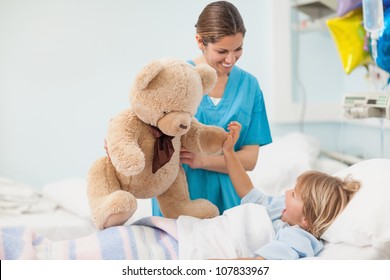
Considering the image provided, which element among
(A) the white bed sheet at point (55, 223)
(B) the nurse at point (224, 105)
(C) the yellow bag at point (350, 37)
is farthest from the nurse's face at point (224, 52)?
(A) the white bed sheet at point (55, 223)

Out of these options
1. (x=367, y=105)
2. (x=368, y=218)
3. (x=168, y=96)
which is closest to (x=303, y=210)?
(x=368, y=218)

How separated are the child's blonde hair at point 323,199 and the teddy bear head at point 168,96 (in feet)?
1.03

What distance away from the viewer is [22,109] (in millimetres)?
1308

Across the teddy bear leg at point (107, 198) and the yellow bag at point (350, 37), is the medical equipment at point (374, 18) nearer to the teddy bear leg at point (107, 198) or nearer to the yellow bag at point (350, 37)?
the yellow bag at point (350, 37)

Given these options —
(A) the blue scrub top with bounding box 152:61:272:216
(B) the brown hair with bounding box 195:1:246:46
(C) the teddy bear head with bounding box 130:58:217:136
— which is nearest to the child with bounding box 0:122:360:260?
(A) the blue scrub top with bounding box 152:61:272:216

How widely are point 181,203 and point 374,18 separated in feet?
2.62

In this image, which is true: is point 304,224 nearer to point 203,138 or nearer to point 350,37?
point 203,138

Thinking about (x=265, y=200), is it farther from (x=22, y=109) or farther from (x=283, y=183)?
(x=22, y=109)

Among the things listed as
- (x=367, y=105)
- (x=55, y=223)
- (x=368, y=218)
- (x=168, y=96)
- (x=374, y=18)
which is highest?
(x=374, y=18)

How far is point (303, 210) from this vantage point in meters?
1.08

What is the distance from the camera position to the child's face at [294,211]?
1.09m

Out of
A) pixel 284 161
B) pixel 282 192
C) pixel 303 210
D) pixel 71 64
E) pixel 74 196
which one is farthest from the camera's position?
pixel 284 161

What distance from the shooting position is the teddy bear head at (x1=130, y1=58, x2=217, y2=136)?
100cm

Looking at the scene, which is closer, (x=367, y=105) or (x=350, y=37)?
(x=367, y=105)
